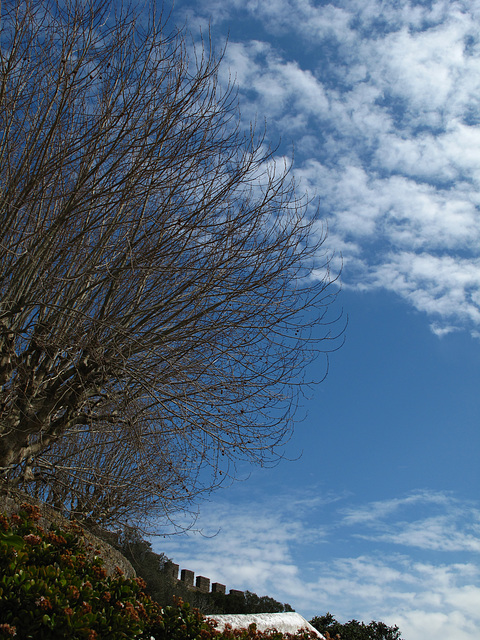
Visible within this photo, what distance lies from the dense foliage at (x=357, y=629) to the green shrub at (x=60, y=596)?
10.6 m

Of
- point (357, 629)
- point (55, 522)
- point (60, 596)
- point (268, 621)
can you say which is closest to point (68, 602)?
point (60, 596)

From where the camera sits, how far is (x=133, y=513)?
36.2 ft

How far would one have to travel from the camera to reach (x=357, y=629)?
13.7 m

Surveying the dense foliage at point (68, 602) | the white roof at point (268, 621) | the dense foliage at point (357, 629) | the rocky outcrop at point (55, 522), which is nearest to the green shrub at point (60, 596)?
the dense foliage at point (68, 602)

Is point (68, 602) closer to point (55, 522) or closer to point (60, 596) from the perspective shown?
point (60, 596)

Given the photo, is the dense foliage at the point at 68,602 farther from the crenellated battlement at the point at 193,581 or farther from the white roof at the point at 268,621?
the crenellated battlement at the point at 193,581

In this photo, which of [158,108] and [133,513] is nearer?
[158,108]

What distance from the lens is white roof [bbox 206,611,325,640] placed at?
23.6 feet

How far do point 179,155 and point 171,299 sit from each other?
Answer: 5.55 feet

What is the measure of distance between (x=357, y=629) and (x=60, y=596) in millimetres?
12670

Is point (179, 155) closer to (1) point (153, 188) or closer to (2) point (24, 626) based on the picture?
(1) point (153, 188)

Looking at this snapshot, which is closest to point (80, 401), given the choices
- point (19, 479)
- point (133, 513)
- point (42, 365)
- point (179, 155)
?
point (42, 365)

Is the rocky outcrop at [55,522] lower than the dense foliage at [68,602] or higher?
higher

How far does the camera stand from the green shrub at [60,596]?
10.5 ft
